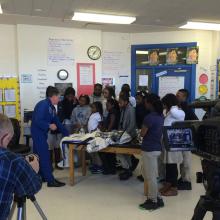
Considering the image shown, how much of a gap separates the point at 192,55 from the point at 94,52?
2.21 meters

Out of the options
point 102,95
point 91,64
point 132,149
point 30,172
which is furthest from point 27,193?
point 91,64

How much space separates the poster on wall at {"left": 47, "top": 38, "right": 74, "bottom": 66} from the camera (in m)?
6.29

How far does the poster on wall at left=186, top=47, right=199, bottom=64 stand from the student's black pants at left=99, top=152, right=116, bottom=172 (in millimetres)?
3224

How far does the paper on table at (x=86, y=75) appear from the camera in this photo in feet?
21.6

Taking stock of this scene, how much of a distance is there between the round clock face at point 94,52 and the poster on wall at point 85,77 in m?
0.17

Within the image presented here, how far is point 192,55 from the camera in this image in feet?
22.6

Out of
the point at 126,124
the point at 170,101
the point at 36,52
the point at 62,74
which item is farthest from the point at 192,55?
the point at 170,101

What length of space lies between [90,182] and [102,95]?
6.06ft

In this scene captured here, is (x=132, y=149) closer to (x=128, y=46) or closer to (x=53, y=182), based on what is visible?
(x=53, y=182)

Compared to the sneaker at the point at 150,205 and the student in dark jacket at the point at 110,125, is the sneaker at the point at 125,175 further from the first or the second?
the sneaker at the point at 150,205

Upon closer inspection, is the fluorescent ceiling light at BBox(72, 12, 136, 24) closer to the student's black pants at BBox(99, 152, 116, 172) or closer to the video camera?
the student's black pants at BBox(99, 152, 116, 172)

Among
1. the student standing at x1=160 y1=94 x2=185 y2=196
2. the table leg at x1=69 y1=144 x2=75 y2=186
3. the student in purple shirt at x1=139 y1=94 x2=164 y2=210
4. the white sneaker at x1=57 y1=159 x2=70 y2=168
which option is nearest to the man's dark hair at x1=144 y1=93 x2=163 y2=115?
the student in purple shirt at x1=139 y1=94 x2=164 y2=210

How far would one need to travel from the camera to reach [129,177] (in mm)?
4656

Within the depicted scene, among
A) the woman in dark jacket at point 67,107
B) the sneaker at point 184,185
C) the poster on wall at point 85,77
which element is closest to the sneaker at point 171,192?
the sneaker at point 184,185
